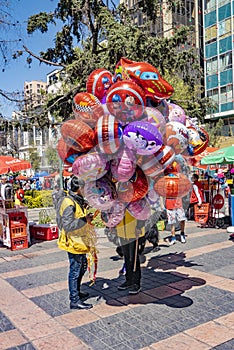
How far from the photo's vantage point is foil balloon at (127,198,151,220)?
12.5ft

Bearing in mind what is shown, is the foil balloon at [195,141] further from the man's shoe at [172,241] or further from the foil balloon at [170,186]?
the man's shoe at [172,241]

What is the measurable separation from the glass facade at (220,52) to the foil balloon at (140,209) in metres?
24.5

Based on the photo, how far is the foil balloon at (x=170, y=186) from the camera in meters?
3.68

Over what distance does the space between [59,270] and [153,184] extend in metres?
3.09

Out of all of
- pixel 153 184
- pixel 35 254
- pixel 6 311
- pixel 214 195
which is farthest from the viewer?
pixel 214 195

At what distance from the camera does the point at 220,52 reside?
28438mm

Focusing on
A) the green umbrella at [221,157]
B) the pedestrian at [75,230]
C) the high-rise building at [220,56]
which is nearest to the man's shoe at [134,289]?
the pedestrian at [75,230]


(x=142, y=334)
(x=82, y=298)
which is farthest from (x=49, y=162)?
(x=142, y=334)

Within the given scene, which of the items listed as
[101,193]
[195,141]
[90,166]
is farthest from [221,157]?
[90,166]

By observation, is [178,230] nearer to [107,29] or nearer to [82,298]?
[82,298]

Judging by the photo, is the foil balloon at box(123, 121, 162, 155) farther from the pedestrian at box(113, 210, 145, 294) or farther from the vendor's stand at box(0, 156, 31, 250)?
the vendor's stand at box(0, 156, 31, 250)

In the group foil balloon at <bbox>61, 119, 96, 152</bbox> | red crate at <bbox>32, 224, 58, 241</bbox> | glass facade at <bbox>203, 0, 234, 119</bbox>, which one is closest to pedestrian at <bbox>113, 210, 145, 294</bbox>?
foil balloon at <bbox>61, 119, 96, 152</bbox>

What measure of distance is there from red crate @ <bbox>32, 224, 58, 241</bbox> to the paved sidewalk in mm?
1848

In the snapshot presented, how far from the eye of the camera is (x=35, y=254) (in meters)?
7.52
